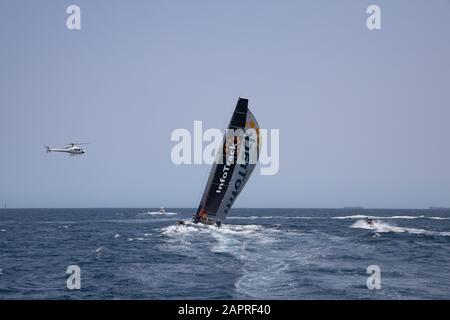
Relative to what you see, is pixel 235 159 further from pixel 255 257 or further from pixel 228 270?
pixel 228 270

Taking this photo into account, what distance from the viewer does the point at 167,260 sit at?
30078 millimetres

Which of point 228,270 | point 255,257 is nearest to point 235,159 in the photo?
point 255,257

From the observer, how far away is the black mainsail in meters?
49.5

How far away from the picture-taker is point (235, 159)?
49406 millimetres

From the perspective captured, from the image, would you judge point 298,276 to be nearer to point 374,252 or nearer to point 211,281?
point 211,281

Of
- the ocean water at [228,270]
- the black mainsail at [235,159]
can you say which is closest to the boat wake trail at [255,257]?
the ocean water at [228,270]

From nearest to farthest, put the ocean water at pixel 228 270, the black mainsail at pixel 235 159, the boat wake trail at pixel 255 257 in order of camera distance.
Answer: the ocean water at pixel 228 270 < the boat wake trail at pixel 255 257 < the black mainsail at pixel 235 159

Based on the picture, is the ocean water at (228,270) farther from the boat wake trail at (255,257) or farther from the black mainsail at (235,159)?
the black mainsail at (235,159)

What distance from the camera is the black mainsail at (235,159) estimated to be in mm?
49469

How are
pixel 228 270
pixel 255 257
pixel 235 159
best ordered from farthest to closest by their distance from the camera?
pixel 235 159, pixel 255 257, pixel 228 270

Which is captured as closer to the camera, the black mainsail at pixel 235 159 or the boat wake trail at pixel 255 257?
the boat wake trail at pixel 255 257

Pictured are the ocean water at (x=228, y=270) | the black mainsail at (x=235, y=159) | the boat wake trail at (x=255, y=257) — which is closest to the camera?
the ocean water at (x=228, y=270)
